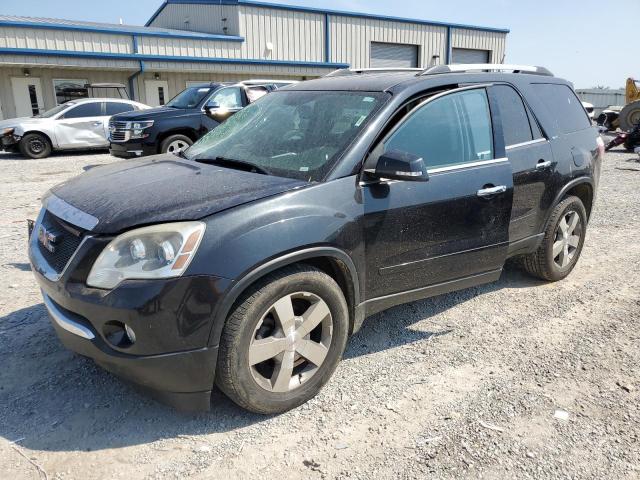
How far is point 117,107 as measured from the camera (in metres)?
14.8

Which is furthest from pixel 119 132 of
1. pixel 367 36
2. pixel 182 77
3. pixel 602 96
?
pixel 602 96

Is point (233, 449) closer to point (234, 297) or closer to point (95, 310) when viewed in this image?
point (234, 297)

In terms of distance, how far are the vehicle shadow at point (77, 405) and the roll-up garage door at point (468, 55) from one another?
104 ft

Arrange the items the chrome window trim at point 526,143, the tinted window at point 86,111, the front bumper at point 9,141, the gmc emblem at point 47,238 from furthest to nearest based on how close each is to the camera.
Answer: the tinted window at point 86,111, the front bumper at point 9,141, the chrome window trim at point 526,143, the gmc emblem at point 47,238

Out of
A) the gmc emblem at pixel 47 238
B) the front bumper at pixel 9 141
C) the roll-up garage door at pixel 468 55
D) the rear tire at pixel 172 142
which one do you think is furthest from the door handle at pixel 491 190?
the roll-up garage door at pixel 468 55

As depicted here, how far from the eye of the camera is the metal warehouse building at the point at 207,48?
19984 millimetres

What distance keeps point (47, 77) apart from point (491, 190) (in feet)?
71.0

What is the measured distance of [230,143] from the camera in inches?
146

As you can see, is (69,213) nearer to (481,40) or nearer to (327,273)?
(327,273)

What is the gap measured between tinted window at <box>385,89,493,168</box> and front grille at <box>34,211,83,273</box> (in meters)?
1.82

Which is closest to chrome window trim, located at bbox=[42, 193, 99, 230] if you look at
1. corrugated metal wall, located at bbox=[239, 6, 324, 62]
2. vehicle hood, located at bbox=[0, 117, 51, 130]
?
vehicle hood, located at bbox=[0, 117, 51, 130]

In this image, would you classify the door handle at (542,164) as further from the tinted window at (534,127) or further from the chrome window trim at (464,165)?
the chrome window trim at (464,165)

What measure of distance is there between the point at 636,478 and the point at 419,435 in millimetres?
979

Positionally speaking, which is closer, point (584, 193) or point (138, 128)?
A: point (584, 193)
